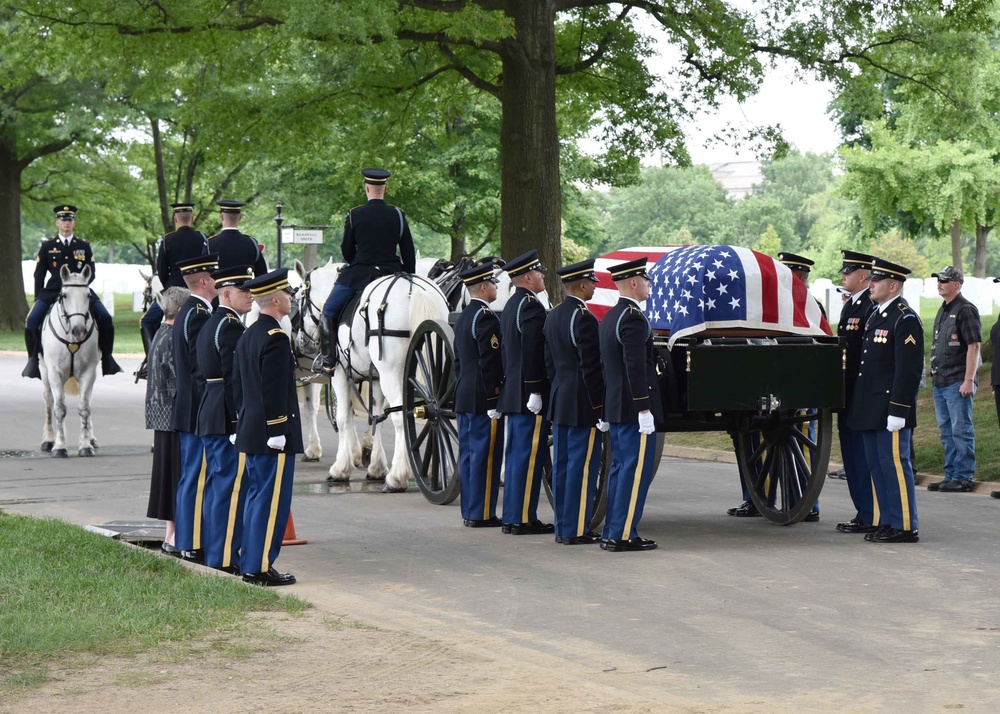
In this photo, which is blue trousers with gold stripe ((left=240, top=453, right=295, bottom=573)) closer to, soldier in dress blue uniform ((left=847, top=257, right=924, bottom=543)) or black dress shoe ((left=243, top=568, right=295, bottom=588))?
black dress shoe ((left=243, top=568, right=295, bottom=588))

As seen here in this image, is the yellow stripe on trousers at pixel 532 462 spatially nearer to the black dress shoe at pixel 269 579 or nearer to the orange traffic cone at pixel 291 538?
the orange traffic cone at pixel 291 538

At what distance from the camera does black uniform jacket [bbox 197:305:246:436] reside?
862 centimetres

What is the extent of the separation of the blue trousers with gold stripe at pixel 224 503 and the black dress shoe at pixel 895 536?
442 cm

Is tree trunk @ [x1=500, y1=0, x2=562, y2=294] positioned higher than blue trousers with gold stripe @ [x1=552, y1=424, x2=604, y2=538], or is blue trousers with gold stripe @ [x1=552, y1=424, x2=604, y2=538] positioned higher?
tree trunk @ [x1=500, y1=0, x2=562, y2=294]

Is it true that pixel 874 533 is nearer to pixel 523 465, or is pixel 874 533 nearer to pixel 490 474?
pixel 523 465

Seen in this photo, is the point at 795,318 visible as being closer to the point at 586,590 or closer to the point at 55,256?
the point at 586,590

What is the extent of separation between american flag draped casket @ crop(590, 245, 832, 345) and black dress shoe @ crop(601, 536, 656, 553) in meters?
1.38

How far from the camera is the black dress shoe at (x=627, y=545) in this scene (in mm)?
9781

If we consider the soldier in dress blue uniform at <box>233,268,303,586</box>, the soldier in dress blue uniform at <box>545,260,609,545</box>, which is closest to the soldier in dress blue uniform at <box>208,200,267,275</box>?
the soldier in dress blue uniform at <box>545,260,609,545</box>

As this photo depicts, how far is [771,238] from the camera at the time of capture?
10188cm

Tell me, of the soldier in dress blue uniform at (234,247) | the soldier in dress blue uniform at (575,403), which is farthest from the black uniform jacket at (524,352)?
the soldier in dress blue uniform at (234,247)

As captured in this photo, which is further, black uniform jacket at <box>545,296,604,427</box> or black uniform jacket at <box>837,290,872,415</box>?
black uniform jacket at <box>837,290,872,415</box>

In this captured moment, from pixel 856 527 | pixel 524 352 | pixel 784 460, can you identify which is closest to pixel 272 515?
pixel 524 352

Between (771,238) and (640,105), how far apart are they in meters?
81.3
